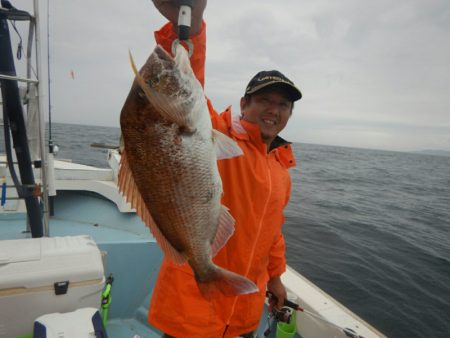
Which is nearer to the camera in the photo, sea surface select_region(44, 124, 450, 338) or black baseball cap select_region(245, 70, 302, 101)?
black baseball cap select_region(245, 70, 302, 101)

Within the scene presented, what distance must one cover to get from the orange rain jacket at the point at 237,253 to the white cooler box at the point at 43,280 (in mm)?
554

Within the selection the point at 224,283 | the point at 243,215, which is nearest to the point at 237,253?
the point at 243,215

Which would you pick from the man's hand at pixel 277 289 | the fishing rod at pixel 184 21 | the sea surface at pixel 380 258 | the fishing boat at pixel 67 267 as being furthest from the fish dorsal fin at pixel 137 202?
the sea surface at pixel 380 258

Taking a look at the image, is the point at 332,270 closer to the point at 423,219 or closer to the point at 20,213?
the point at 20,213

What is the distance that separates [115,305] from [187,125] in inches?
126

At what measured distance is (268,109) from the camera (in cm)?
205

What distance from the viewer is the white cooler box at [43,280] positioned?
Answer: 189 cm

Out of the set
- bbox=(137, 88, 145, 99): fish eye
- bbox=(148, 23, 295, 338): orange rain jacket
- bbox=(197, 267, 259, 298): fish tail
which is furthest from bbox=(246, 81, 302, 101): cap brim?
bbox=(197, 267, 259, 298): fish tail

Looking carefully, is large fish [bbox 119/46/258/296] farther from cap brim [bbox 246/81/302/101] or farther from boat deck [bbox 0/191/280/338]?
boat deck [bbox 0/191/280/338]

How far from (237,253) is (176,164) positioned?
2.82 ft

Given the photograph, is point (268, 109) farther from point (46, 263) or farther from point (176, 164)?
point (46, 263)

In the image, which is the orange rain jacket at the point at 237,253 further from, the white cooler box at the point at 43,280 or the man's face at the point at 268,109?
the white cooler box at the point at 43,280

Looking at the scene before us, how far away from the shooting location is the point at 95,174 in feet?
18.1

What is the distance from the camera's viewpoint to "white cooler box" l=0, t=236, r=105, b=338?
1887mm
